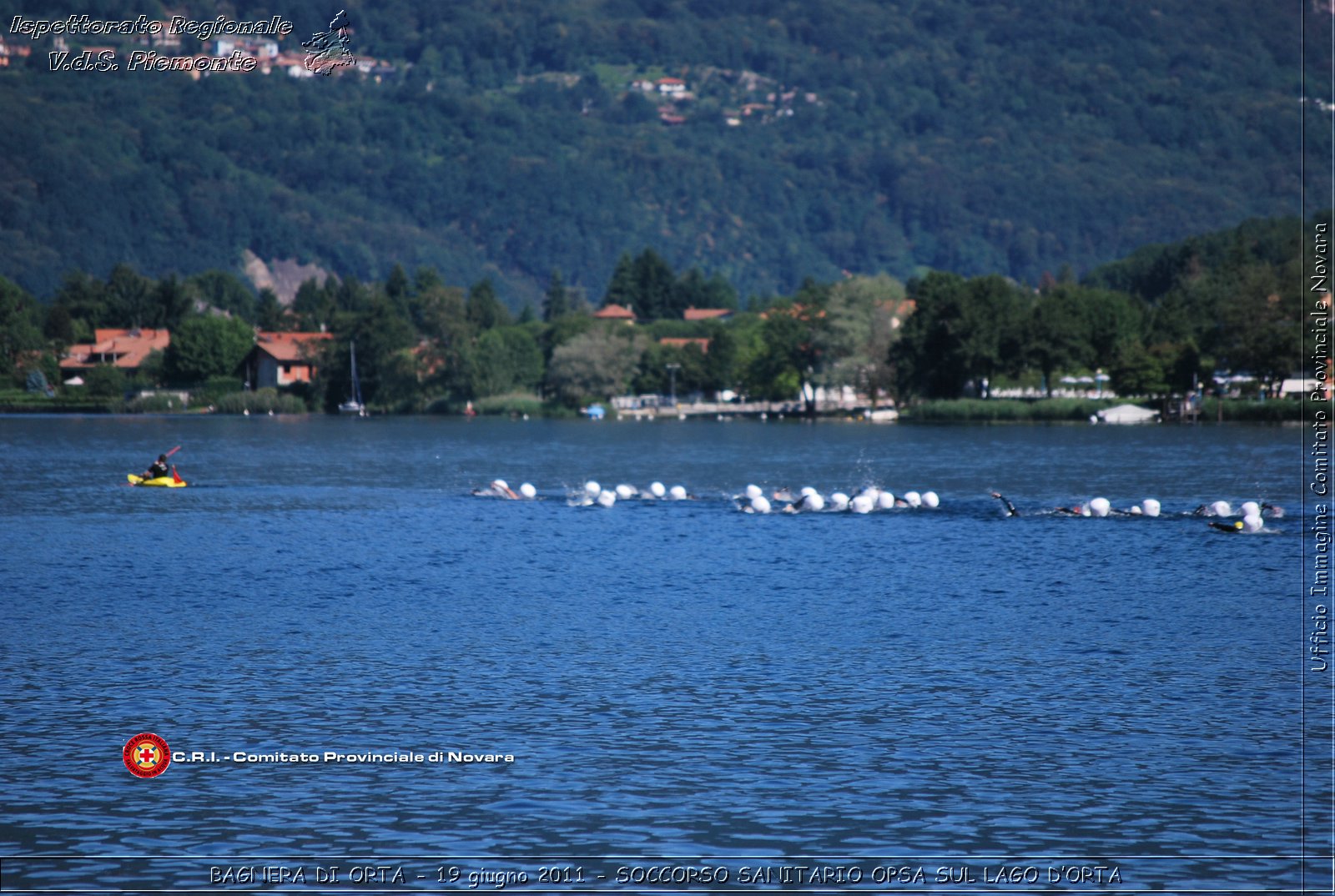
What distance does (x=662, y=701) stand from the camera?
69.2 feet

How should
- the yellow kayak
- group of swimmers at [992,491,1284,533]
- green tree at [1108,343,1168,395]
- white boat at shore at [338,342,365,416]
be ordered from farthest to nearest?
1. white boat at shore at [338,342,365,416]
2. green tree at [1108,343,1168,395]
3. the yellow kayak
4. group of swimmers at [992,491,1284,533]

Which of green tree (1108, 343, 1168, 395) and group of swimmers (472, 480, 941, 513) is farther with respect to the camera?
green tree (1108, 343, 1168, 395)

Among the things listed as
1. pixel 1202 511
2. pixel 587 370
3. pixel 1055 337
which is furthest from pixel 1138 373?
pixel 1202 511

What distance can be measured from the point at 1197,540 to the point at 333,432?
10137 cm

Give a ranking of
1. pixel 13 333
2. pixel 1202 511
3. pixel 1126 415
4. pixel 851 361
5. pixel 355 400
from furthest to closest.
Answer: pixel 355 400 → pixel 13 333 → pixel 851 361 → pixel 1126 415 → pixel 1202 511

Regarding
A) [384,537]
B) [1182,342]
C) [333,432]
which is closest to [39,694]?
[384,537]

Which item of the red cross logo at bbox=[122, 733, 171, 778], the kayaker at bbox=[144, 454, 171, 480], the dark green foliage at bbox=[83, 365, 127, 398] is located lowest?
the red cross logo at bbox=[122, 733, 171, 778]

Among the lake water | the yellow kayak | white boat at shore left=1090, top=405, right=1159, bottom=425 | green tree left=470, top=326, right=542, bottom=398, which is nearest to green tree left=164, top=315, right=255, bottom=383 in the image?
green tree left=470, top=326, right=542, bottom=398

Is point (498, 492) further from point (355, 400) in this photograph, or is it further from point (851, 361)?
point (355, 400)

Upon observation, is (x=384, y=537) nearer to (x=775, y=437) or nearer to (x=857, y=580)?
(x=857, y=580)

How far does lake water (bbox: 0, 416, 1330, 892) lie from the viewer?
1480 centimetres

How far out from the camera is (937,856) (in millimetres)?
14648

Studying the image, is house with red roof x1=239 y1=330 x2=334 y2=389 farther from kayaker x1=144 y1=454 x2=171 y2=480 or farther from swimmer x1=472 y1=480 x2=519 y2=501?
swimmer x1=472 y1=480 x2=519 y2=501

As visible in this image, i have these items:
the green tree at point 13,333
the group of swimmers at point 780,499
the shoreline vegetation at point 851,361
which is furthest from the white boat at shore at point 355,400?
the group of swimmers at point 780,499
